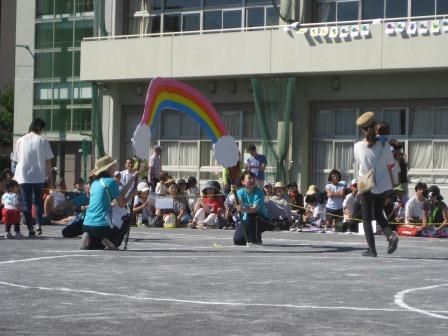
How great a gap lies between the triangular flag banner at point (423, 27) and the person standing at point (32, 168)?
1483 centimetres

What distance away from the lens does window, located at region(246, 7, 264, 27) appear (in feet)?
122

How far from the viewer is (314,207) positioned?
27516mm

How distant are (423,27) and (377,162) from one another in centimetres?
1715

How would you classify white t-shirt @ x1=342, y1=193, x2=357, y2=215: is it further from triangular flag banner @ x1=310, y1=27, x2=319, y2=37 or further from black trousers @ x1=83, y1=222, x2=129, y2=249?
black trousers @ x1=83, y1=222, x2=129, y2=249

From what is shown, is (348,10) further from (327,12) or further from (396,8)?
(396,8)

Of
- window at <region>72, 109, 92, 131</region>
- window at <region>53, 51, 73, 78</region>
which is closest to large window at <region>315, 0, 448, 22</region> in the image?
window at <region>72, 109, 92, 131</region>

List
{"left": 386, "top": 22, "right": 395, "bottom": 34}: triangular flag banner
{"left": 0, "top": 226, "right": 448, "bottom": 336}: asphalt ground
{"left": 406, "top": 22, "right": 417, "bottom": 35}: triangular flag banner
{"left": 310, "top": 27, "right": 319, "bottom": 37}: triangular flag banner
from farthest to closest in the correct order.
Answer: {"left": 310, "top": 27, "right": 319, "bottom": 37}: triangular flag banner, {"left": 386, "top": 22, "right": 395, "bottom": 34}: triangular flag banner, {"left": 406, "top": 22, "right": 417, "bottom": 35}: triangular flag banner, {"left": 0, "top": 226, "right": 448, "bottom": 336}: asphalt ground

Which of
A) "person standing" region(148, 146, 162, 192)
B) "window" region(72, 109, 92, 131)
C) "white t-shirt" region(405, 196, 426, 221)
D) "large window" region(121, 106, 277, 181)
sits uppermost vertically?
"window" region(72, 109, 92, 131)

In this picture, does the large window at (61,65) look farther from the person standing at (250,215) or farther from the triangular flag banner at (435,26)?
the person standing at (250,215)

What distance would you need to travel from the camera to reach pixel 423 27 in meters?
32.2

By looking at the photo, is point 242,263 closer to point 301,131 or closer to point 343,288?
point 343,288

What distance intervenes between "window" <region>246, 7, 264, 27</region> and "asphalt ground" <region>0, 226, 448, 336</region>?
20178mm

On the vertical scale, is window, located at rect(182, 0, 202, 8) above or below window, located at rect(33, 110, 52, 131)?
above

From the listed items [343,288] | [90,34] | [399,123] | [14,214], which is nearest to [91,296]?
[343,288]
